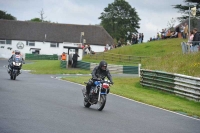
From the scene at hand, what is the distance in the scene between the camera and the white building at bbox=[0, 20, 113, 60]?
106m

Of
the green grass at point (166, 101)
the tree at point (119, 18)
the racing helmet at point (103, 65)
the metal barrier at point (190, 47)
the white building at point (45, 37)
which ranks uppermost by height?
the tree at point (119, 18)

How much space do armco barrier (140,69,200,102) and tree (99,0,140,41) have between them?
3517 inches

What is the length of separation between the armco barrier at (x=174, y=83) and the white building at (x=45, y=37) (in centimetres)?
7386

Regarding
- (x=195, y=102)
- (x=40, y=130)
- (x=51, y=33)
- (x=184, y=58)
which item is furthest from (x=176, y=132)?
(x=51, y=33)

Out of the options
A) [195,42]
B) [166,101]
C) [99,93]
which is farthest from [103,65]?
[195,42]

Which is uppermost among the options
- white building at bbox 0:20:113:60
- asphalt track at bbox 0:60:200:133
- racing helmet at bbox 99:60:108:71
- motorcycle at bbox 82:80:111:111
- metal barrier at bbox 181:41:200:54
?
white building at bbox 0:20:113:60

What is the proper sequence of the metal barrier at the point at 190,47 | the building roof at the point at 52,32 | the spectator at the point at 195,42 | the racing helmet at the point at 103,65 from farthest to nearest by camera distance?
1. the building roof at the point at 52,32
2. the metal barrier at the point at 190,47
3. the spectator at the point at 195,42
4. the racing helmet at the point at 103,65

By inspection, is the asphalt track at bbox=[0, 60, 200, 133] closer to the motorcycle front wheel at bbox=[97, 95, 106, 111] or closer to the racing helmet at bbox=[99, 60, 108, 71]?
the motorcycle front wheel at bbox=[97, 95, 106, 111]

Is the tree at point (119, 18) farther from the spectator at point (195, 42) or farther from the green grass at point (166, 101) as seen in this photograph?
the green grass at point (166, 101)

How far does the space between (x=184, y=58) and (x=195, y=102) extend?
10.3 m

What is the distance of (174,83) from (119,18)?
96.0 meters

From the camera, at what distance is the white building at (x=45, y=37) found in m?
106

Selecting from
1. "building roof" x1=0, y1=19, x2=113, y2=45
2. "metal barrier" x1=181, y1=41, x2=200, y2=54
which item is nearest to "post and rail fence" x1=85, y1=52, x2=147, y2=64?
"metal barrier" x1=181, y1=41, x2=200, y2=54

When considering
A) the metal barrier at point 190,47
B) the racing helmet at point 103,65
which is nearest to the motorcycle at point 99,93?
the racing helmet at point 103,65
